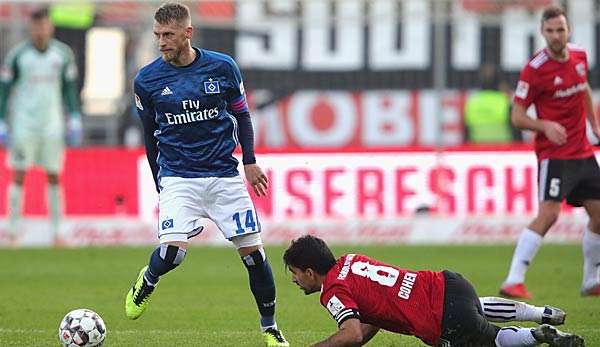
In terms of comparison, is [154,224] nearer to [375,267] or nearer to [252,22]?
[252,22]

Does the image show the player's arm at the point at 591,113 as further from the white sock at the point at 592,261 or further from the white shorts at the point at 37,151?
the white shorts at the point at 37,151

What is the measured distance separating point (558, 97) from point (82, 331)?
5.10 m

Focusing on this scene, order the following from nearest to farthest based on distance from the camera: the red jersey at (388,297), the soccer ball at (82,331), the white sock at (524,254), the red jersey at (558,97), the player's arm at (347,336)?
the player's arm at (347,336), the red jersey at (388,297), the soccer ball at (82,331), the white sock at (524,254), the red jersey at (558,97)

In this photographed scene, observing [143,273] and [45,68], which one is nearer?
[143,273]

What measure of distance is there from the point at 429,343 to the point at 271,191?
32.7 ft

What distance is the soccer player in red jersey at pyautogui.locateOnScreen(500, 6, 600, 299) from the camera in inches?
441

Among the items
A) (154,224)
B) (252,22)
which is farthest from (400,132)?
(154,224)

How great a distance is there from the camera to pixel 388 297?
7.60 m

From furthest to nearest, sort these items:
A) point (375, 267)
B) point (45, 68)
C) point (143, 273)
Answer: point (45, 68) → point (143, 273) → point (375, 267)

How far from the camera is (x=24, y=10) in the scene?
1938 centimetres

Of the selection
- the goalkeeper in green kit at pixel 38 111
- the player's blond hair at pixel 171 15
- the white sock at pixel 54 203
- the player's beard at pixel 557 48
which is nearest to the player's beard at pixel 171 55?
the player's blond hair at pixel 171 15

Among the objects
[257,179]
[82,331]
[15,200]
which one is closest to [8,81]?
[15,200]

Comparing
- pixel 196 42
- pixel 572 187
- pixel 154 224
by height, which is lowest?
pixel 154 224

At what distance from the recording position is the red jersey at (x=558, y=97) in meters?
11.3
